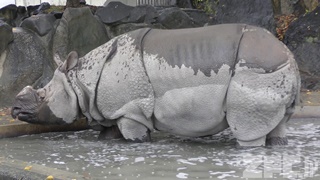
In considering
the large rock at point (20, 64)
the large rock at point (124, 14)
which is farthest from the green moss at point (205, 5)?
the large rock at point (20, 64)

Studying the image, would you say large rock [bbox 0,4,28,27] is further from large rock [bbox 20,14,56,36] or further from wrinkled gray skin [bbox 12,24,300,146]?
wrinkled gray skin [bbox 12,24,300,146]

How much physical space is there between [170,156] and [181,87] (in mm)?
711

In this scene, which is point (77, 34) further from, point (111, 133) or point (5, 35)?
point (111, 133)

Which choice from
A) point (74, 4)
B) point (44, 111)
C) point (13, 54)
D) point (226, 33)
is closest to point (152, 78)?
point (226, 33)

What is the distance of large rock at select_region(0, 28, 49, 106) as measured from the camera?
350 inches

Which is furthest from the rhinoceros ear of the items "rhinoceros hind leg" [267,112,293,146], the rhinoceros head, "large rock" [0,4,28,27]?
"large rock" [0,4,28,27]

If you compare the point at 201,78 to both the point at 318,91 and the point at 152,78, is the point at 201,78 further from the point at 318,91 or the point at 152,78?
the point at 318,91

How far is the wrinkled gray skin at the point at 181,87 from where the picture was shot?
18.7 feet

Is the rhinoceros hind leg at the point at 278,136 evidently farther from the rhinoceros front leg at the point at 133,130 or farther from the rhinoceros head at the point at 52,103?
the rhinoceros head at the point at 52,103

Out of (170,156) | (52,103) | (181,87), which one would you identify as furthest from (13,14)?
(170,156)

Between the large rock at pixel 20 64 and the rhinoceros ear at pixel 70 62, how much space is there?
261cm

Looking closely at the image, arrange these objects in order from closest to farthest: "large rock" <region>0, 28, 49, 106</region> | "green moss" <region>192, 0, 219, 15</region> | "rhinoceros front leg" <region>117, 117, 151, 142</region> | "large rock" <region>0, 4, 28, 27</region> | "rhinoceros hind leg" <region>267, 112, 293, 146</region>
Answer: "rhinoceros hind leg" <region>267, 112, 293, 146</region>, "rhinoceros front leg" <region>117, 117, 151, 142</region>, "large rock" <region>0, 28, 49, 106</region>, "large rock" <region>0, 4, 28, 27</region>, "green moss" <region>192, 0, 219, 15</region>

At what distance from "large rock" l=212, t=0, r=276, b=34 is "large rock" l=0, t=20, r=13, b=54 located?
151 inches

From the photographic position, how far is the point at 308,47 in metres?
10.1
